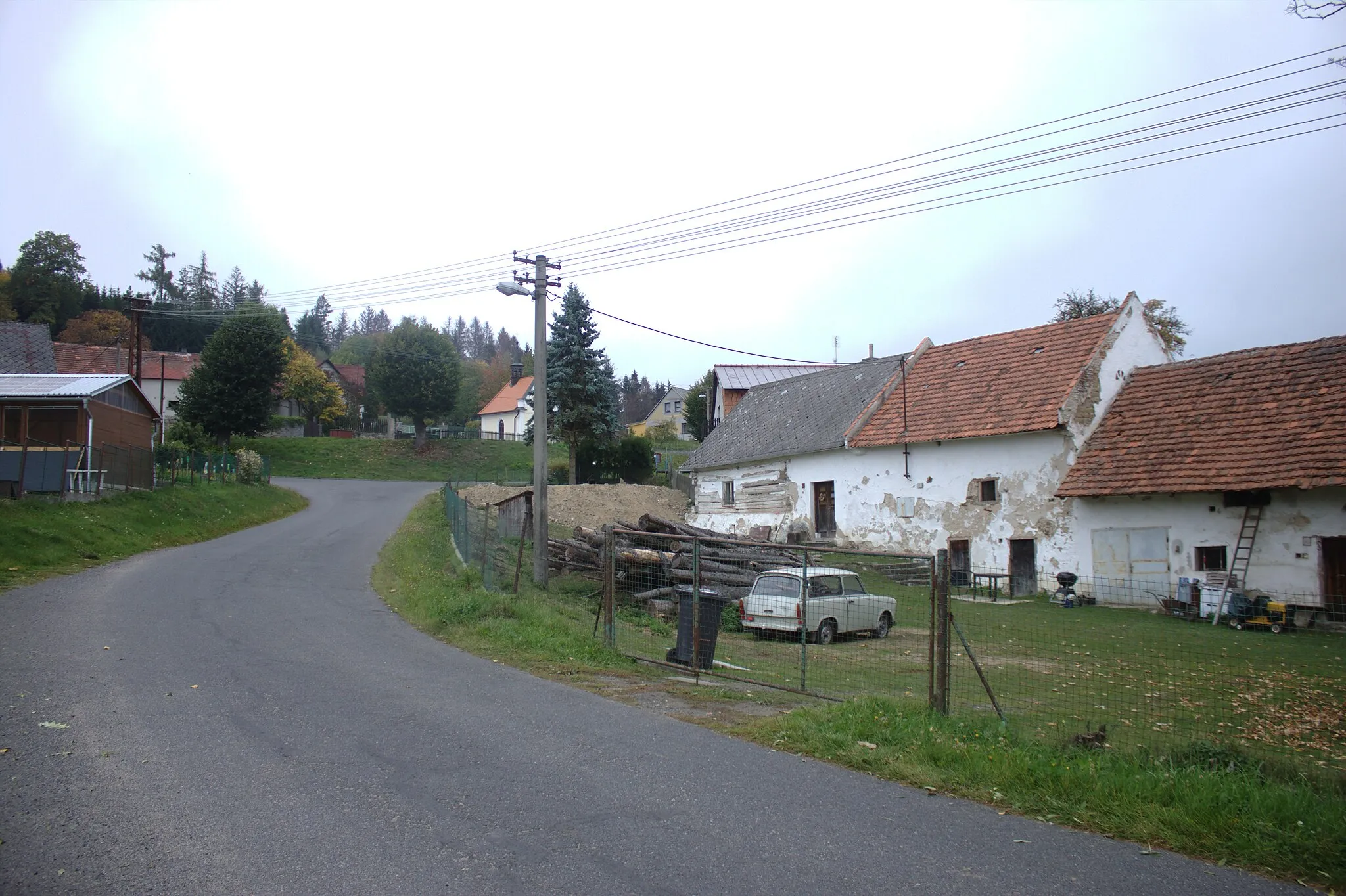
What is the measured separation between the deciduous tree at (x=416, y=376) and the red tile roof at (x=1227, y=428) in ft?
156

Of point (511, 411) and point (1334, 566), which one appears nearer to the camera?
point (1334, 566)

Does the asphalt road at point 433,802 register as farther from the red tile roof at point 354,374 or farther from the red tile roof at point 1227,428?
the red tile roof at point 354,374

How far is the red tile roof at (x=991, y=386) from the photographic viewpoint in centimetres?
2397

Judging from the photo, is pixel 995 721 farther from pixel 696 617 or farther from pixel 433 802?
pixel 433 802

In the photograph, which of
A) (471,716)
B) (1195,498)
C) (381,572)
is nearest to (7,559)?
(381,572)

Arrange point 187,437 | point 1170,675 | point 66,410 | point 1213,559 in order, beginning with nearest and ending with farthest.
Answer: point 1170,675 < point 1213,559 < point 66,410 < point 187,437

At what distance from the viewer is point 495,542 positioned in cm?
1914

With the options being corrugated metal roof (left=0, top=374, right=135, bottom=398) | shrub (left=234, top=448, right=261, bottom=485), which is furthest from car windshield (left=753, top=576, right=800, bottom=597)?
shrub (left=234, top=448, right=261, bottom=485)

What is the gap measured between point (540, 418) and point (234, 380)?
4137 cm

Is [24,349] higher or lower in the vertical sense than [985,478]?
higher

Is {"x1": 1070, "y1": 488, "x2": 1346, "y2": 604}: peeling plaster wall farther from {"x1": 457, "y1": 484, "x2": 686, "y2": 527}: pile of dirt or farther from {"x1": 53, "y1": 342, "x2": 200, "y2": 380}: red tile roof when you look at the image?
{"x1": 53, "y1": 342, "x2": 200, "y2": 380}: red tile roof

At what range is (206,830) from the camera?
200 inches

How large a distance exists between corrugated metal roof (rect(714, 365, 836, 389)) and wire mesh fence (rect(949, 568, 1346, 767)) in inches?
1210

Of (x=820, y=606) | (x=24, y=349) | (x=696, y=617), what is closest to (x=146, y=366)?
(x=24, y=349)
